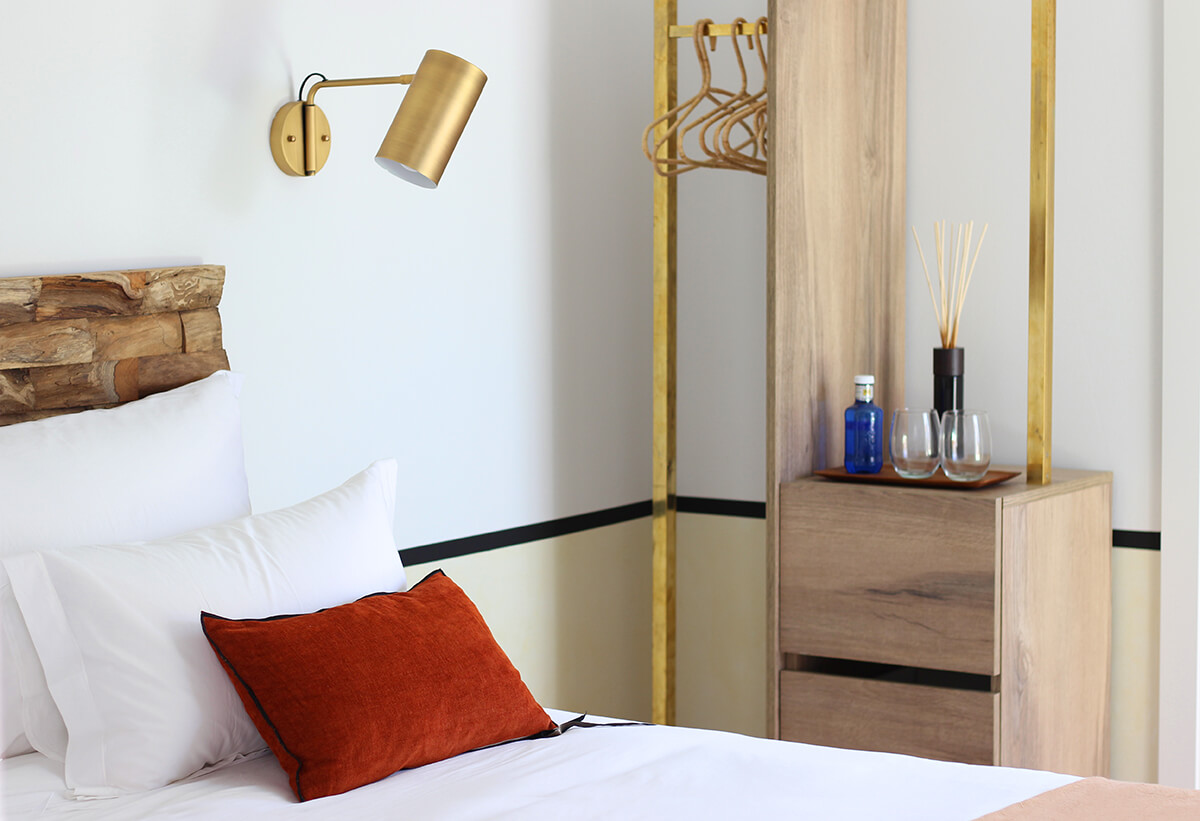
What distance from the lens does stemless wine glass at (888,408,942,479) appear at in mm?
2355

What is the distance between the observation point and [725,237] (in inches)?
120

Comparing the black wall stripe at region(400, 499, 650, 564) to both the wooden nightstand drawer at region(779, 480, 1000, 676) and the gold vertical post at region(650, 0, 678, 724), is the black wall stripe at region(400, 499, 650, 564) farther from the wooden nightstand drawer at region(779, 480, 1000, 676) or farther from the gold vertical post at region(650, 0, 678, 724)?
the wooden nightstand drawer at region(779, 480, 1000, 676)

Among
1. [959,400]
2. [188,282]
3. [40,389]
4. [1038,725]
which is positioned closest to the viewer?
[40,389]

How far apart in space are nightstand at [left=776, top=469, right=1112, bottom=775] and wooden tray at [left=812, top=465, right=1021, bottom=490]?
2 centimetres

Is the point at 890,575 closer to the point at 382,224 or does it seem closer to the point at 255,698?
the point at 382,224

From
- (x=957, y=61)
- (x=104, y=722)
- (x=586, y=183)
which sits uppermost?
(x=957, y=61)

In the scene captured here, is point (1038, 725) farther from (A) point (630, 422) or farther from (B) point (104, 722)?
(B) point (104, 722)

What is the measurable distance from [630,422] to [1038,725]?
116cm

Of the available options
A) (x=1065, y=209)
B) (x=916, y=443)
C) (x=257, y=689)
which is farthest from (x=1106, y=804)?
(x=1065, y=209)

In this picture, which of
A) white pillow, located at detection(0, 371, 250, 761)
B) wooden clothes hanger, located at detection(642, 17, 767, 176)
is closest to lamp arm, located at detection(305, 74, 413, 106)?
white pillow, located at detection(0, 371, 250, 761)

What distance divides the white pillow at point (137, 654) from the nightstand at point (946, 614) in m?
1.18

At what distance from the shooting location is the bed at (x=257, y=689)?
1377 millimetres

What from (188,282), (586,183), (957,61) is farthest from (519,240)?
(957,61)

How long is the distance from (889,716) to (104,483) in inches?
58.4
